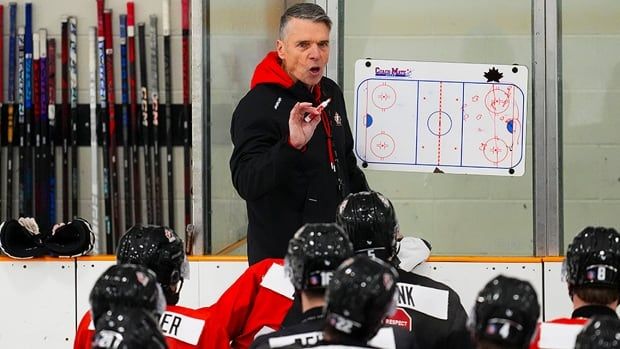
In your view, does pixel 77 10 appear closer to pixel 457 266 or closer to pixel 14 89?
pixel 14 89

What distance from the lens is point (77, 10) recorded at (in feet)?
18.2

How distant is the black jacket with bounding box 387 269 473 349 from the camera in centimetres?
280

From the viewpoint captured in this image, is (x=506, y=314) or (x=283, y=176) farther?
(x=283, y=176)

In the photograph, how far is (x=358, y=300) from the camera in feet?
7.00

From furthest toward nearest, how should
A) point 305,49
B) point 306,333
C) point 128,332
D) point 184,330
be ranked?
1. point 305,49
2. point 184,330
3. point 306,333
4. point 128,332

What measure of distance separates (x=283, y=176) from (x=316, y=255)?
43.2 inches

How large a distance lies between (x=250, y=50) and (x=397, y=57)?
59 cm

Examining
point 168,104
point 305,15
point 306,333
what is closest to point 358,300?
point 306,333

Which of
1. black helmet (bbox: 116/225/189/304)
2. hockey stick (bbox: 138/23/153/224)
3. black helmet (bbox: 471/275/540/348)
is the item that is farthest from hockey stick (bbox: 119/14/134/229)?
black helmet (bbox: 471/275/540/348)

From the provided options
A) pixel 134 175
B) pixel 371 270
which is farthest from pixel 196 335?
pixel 134 175

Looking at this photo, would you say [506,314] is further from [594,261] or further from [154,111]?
[154,111]

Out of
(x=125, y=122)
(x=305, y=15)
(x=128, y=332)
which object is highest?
(x=305, y=15)

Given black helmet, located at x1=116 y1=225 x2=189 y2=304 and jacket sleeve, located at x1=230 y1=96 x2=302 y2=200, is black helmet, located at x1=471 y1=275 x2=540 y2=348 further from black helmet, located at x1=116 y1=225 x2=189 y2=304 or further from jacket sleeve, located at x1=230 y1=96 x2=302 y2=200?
jacket sleeve, located at x1=230 y1=96 x2=302 y2=200

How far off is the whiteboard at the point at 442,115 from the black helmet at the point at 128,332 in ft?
7.49
